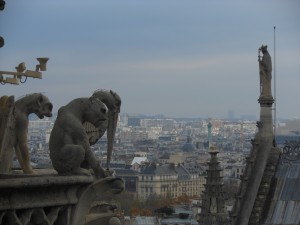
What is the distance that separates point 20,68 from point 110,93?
53cm

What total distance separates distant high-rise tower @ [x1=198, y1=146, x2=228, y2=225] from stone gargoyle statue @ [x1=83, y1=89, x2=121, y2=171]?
9.70m

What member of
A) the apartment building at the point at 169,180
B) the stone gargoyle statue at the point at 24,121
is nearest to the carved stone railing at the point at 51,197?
the stone gargoyle statue at the point at 24,121

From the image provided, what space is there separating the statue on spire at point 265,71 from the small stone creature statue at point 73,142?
879cm

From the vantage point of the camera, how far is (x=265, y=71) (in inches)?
571

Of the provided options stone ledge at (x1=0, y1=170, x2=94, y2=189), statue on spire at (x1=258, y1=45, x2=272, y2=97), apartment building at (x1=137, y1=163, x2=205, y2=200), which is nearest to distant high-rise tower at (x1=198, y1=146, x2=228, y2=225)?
statue on spire at (x1=258, y1=45, x2=272, y2=97)

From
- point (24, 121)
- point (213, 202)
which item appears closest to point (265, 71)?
point (213, 202)

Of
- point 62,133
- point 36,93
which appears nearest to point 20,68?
point 36,93

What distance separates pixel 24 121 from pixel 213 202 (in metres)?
10.6

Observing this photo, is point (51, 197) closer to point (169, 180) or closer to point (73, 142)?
point (73, 142)

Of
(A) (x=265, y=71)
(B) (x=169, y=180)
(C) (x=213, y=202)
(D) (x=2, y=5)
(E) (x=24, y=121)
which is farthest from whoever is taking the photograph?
(B) (x=169, y=180)

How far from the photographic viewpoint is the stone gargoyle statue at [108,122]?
595 cm

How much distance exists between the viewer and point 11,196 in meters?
5.06

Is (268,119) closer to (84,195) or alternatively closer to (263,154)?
(263,154)

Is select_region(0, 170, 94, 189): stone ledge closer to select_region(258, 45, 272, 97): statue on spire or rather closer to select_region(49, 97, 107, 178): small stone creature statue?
select_region(49, 97, 107, 178): small stone creature statue
